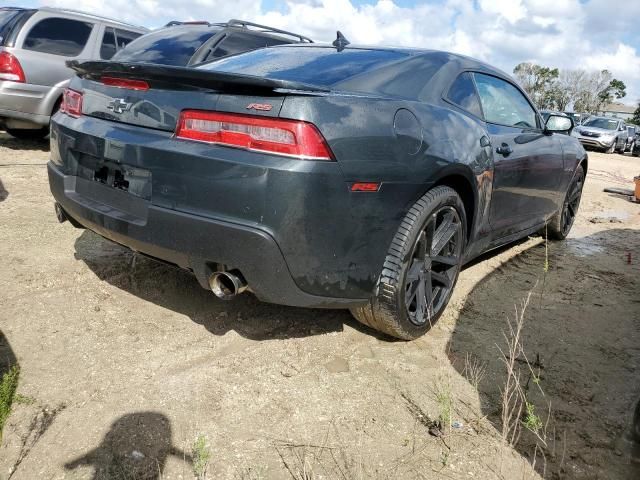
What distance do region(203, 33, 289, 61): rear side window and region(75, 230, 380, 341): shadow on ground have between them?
3.06 meters

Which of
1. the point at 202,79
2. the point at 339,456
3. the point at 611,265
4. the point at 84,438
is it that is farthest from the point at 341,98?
the point at 611,265

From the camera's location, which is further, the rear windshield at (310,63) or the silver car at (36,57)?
the silver car at (36,57)

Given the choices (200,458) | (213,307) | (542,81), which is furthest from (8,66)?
(542,81)

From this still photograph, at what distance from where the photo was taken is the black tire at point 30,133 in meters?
8.02

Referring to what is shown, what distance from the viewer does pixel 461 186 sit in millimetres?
3100

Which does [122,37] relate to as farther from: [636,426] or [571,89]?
[571,89]

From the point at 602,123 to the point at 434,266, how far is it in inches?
924

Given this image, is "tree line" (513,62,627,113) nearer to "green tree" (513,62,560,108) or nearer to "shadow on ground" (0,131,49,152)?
"green tree" (513,62,560,108)

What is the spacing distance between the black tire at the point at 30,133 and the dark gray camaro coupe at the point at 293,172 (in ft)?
19.8

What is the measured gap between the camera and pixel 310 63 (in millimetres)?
2863

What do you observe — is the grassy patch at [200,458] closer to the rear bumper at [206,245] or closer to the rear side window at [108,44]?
the rear bumper at [206,245]

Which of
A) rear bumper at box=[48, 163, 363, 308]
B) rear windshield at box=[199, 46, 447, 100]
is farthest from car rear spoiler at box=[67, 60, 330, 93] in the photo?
rear bumper at box=[48, 163, 363, 308]

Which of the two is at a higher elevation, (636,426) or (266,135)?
(266,135)

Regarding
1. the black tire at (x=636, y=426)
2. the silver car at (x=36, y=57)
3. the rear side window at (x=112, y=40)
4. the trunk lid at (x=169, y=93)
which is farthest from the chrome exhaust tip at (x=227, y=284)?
the rear side window at (x=112, y=40)
